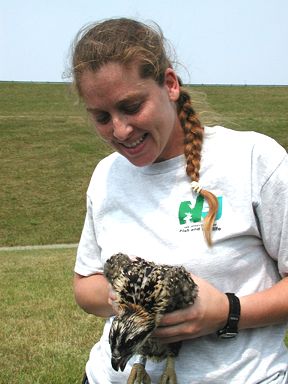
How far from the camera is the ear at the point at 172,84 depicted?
2.46 meters

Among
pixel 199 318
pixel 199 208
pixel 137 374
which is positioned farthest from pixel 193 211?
pixel 137 374

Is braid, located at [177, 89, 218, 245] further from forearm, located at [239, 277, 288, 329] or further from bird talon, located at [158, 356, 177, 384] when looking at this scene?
bird talon, located at [158, 356, 177, 384]

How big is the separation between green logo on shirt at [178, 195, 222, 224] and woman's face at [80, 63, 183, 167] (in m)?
0.21

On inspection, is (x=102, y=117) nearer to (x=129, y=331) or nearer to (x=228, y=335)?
(x=129, y=331)

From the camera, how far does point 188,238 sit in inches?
92.8

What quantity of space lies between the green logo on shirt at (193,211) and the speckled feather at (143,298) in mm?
213

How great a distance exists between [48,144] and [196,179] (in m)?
32.9

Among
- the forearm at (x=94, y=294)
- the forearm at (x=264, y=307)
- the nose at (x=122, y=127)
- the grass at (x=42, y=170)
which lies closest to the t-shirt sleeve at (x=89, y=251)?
the forearm at (x=94, y=294)

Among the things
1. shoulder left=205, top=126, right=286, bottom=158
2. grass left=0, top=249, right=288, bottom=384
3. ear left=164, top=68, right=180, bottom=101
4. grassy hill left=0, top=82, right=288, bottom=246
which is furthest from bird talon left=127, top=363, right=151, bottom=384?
grassy hill left=0, top=82, right=288, bottom=246

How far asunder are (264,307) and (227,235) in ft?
0.92

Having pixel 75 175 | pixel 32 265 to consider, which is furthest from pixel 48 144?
pixel 32 265

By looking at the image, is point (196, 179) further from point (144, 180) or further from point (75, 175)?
point (75, 175)

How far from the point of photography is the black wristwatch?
88.7 inches

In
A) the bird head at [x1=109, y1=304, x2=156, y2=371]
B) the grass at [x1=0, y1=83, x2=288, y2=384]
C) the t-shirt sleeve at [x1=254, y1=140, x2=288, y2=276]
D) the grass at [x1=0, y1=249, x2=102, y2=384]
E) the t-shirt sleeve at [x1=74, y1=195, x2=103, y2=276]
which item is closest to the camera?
the bird head at [x1=109, y1=304, x2=156, y2=371]
